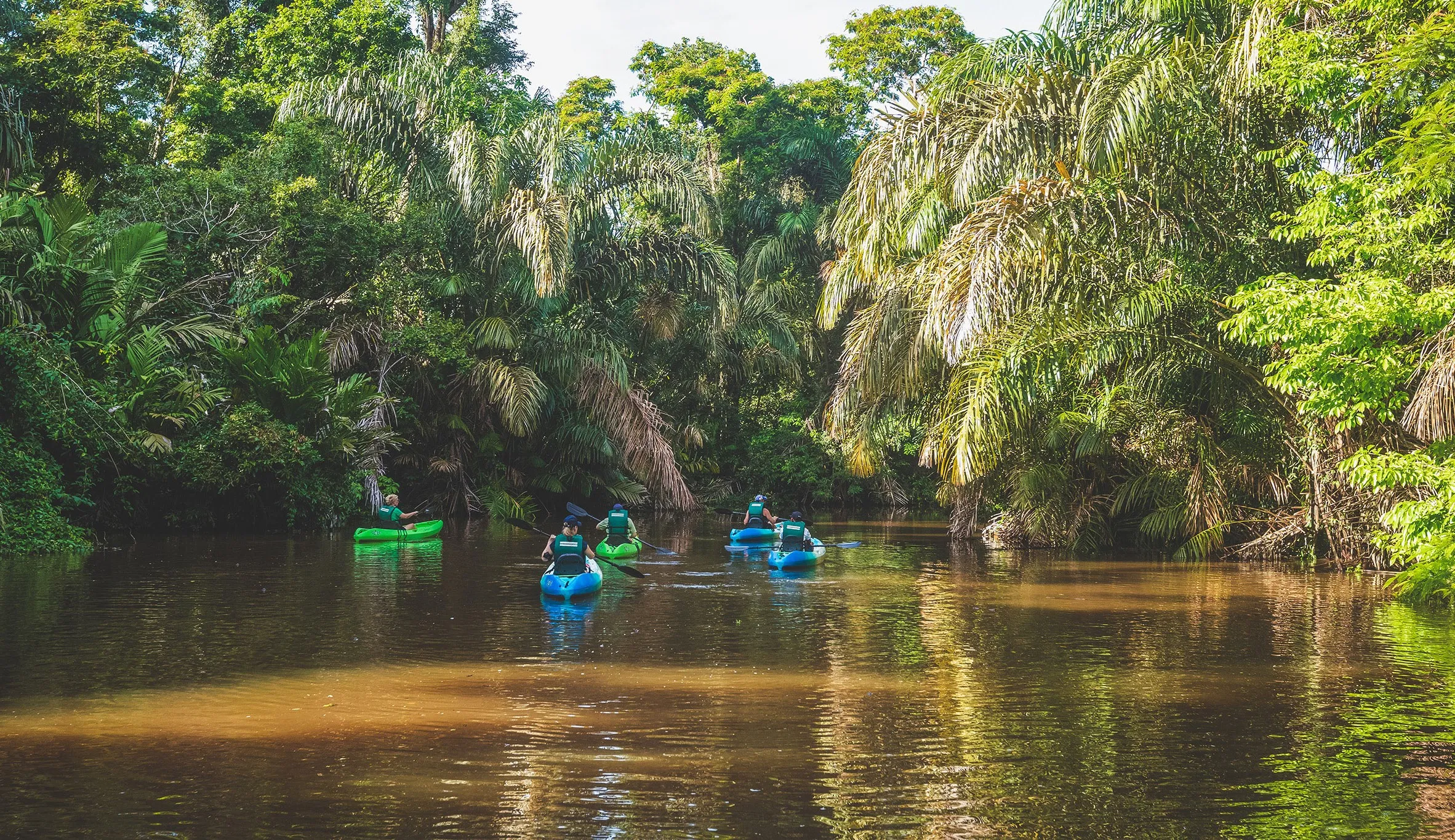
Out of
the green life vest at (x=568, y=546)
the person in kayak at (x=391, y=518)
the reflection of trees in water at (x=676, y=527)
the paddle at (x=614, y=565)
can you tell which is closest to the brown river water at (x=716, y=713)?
the green life vest at (x=568, y=546)

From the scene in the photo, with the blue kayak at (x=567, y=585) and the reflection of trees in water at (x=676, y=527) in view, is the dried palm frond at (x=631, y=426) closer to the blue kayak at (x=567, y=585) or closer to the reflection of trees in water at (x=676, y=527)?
the reflection of trees in water at (x=676, y=527)

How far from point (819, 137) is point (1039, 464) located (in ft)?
73.8

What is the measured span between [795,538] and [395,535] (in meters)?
8.03

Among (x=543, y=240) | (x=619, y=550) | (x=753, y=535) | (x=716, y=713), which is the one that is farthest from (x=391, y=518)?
(x=716, y=713)

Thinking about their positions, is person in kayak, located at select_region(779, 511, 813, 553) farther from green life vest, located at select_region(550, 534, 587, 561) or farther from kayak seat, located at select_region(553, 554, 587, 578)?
kayak seat, located at select_region(553, 554, 587, 578)

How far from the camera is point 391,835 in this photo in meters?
5.79

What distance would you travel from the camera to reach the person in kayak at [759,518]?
25141 mm

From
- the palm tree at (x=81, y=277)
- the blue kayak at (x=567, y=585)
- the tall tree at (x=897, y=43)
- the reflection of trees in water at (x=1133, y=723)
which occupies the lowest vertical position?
the reflection of trees in water at (x=1133, y=723)

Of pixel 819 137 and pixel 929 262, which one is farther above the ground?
pixel 819 137

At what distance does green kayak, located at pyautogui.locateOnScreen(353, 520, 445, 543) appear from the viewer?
23.2 metres

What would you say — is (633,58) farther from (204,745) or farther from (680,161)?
(204,745)

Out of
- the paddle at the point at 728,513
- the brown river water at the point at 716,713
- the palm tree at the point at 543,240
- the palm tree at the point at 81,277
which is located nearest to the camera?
the brown river water at the point at 716,713

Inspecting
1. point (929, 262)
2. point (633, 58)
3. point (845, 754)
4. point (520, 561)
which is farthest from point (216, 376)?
point (633, 58)

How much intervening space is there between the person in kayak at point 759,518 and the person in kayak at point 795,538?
4944 millimetres
